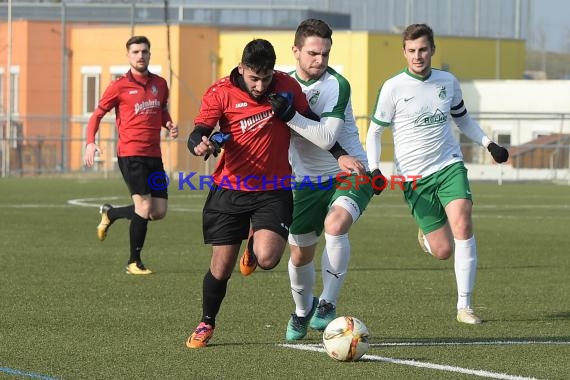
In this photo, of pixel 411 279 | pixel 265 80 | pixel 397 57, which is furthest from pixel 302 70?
pixel 397 57

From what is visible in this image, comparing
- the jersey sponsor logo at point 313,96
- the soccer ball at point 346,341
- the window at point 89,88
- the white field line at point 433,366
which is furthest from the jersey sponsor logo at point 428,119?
the window at point 89,88

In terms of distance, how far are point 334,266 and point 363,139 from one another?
3235cm

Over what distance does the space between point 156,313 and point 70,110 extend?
41.9 m

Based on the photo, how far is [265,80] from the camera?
27.3ft

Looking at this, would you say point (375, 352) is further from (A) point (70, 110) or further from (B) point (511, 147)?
(A) point (70, 110)

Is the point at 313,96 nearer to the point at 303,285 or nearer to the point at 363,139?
the point at 303,285

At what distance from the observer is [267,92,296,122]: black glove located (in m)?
8.37

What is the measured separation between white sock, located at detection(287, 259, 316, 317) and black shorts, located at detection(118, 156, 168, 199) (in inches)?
189

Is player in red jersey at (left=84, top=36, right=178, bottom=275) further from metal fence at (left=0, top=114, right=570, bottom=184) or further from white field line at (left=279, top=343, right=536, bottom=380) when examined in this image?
metal fence at (left=0, top=114, right=570, bottom=184)

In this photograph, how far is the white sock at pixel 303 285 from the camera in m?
9.37

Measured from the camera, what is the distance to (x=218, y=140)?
821 cm

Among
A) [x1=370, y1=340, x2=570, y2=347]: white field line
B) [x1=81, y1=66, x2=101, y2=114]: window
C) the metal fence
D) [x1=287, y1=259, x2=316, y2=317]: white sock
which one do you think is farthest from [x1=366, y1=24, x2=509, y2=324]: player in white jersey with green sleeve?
[x1=81, y1=66, x2=101, y2=114]: window

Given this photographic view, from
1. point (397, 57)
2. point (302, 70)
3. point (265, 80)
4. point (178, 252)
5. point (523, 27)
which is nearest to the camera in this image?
point (265, 80)

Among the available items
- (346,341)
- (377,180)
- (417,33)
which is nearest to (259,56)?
(346,341)
